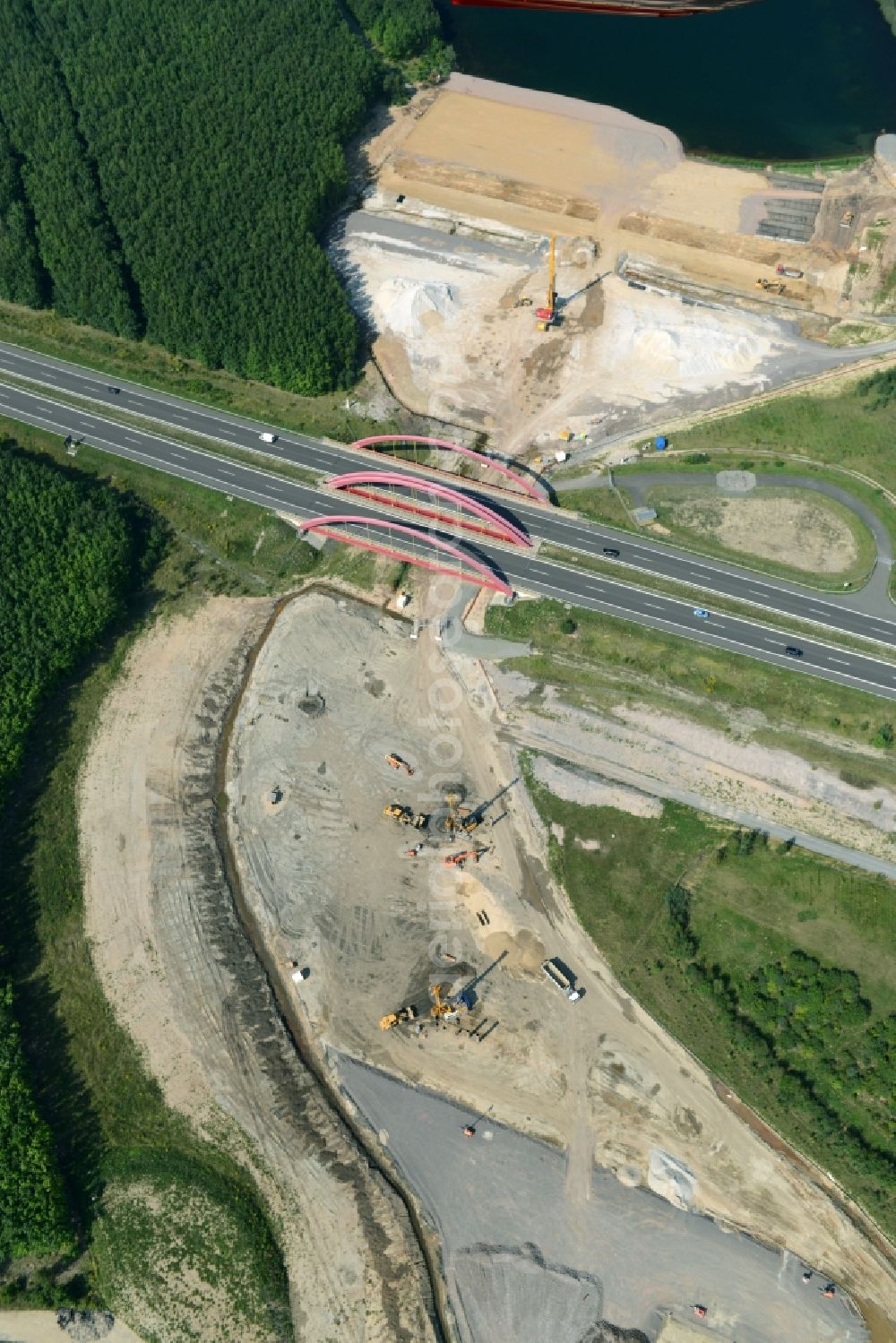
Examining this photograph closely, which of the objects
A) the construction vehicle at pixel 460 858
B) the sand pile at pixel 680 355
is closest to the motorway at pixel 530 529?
the sand pile at pixel 680 355

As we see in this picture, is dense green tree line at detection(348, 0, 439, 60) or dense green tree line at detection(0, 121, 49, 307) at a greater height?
dense green tree line at detection(348, 0, 439, 60)

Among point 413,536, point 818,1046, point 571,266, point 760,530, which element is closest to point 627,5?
Answer: point 571,266

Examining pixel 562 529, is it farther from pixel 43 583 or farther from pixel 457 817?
pixel 43 583

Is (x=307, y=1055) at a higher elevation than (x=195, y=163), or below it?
below

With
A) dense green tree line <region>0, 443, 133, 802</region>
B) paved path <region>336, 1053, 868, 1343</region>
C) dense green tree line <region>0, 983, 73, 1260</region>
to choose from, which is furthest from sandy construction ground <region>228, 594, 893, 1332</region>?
dense green tree line <region>0, 983, 73, 1260</region>

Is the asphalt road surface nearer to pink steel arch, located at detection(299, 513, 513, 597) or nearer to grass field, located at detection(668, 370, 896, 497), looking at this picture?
pink steel arch, located at detection(299, 513, 513, 597)

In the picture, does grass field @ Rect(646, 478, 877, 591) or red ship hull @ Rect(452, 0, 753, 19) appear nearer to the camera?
grass field @ Rect(646, 478, 877, 591)

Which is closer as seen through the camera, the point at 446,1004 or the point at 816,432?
the point at 446,1004

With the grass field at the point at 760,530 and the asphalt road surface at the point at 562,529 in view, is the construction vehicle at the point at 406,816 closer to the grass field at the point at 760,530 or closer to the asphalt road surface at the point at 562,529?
the asphalt road surface at the point at 562,529
